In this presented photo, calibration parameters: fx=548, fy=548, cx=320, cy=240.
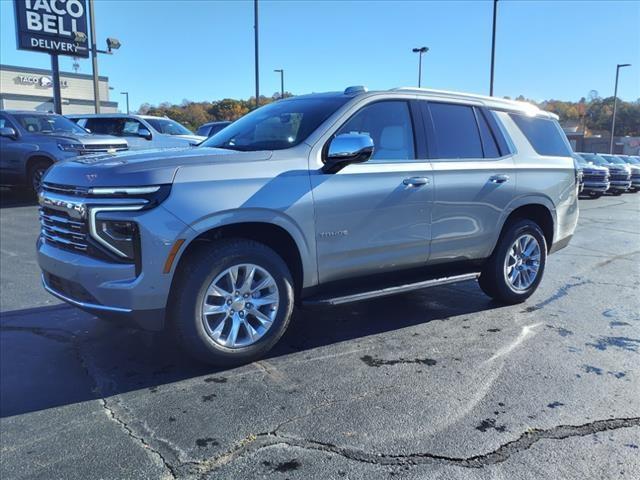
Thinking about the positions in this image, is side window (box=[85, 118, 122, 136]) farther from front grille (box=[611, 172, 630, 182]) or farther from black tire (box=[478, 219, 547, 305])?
front grille (box=[611, 172, 630, 182])

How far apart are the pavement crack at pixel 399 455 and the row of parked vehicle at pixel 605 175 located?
15661 millimetres

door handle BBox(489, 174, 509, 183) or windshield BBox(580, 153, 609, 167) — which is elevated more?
door handle BBox(489, 174, 509, 183)

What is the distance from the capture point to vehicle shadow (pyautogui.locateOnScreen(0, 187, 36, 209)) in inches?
480

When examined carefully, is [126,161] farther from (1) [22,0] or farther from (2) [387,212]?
(1) [22,0]

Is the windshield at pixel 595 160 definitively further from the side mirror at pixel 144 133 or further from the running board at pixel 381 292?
the running board at pixel 381 292

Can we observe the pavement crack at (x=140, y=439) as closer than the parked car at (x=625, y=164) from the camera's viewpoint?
Yes

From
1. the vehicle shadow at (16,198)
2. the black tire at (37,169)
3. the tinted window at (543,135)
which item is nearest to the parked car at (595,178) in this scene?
the tinted window at (543,135)

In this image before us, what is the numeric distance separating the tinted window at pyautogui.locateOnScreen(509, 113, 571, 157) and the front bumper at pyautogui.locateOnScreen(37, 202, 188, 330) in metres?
3.88

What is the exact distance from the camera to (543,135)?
5906 millimetres

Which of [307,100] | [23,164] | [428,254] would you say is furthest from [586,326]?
[23,164]

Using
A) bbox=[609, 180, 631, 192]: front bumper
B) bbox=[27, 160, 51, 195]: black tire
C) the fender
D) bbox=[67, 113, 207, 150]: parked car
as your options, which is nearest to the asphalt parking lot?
the fender

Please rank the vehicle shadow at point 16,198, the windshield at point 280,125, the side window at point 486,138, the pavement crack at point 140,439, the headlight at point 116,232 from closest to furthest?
the pavement crack at point 140,439 → the headlight at point 116,232 → the windshield at point 280,125 → the side window at point 486,138 → the vehicle shadow at point 16,198

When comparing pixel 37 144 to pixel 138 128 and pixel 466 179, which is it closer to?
pixel 138 128

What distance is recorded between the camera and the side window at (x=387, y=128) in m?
4.47
